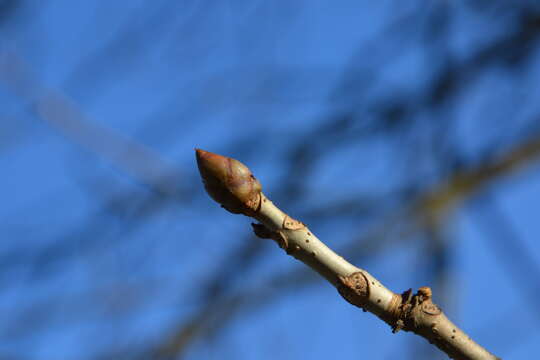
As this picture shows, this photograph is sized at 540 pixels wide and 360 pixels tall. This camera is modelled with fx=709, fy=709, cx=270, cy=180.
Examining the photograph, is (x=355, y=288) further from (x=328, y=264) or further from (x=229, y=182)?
(x=229, y=182)

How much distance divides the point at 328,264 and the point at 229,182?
0.12 meters

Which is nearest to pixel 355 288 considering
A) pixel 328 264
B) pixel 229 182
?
pixel 328 264

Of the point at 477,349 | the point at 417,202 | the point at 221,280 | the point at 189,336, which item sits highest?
the point at 417,202

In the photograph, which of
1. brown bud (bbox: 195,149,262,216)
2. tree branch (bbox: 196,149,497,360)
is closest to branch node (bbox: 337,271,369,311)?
tree branch (bbox: 196,149,497,360)

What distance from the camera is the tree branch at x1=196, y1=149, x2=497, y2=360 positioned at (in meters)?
0.62

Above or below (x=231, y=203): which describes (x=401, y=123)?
above

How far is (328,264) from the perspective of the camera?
0.65 meters

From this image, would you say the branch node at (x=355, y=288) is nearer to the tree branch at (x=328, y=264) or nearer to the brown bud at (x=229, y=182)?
the tree branch at (x=328, y=264)

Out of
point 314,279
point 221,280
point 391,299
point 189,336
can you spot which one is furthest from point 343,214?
point 391,299

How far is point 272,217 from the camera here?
645mm

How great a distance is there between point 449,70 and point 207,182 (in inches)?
57.4

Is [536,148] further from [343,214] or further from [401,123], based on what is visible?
[343,214]

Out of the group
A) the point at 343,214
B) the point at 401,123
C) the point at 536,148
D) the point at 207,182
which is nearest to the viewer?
the point at 207,182

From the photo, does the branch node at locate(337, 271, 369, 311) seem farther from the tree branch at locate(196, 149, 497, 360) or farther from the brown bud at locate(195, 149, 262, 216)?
the brown bud at locate(195, 149, 262, 216)
